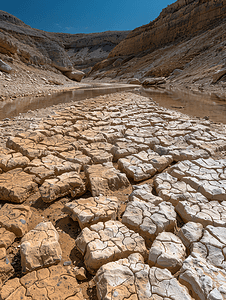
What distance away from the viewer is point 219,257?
3.88 feet

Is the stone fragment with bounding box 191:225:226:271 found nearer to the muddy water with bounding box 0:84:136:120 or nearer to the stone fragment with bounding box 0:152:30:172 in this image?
the stone fragment with bounding box 0:152:30:172

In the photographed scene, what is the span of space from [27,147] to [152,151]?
1.76 metres

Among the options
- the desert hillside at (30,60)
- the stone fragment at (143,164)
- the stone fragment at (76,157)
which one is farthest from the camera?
the desert hillside at (30,60)

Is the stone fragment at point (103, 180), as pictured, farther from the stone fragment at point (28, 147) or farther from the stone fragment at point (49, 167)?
the stone fragment at point (28, 147)

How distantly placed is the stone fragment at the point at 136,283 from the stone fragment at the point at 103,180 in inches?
32.2

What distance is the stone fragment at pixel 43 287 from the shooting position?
99 cm

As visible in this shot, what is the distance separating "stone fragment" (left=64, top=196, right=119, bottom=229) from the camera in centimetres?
144

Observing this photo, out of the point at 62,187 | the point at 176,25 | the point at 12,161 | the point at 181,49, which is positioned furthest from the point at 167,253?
the point at 176,25

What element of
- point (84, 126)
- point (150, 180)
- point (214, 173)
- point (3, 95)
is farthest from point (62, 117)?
point (3, 95)

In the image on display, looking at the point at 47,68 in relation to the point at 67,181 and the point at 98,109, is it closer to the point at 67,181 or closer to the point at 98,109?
the point at 98,109

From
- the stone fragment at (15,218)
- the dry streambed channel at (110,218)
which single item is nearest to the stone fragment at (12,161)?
the dry streambed channel at (110,218)

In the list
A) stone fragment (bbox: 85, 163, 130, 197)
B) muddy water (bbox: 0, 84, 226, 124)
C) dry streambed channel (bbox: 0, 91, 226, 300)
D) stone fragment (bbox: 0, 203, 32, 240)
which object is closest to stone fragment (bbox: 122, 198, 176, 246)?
dry streambed channel (bbox: 0, 91, 226, 300)

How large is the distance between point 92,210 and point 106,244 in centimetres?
32

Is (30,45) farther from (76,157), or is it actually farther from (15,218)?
(15,218)
